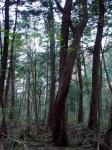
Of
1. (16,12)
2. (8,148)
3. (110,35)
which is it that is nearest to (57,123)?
(8,148)

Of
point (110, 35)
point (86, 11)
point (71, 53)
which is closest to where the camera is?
point (86, 11)

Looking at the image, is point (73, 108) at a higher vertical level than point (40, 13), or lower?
lower

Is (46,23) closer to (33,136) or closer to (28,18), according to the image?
(28,18)

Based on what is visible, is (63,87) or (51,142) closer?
(63,87)

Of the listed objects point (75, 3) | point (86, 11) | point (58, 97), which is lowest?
point (58, 97)

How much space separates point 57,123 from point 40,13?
6.74 metres

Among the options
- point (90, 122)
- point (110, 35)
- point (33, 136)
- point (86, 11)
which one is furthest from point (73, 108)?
point (86, 11)

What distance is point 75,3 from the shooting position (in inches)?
502

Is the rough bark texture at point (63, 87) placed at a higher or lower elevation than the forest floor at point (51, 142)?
higher

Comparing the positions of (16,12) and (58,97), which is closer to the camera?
(58,97)

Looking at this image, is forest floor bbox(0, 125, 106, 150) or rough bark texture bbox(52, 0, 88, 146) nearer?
forest floor bbox(0, 125, 106, 150)

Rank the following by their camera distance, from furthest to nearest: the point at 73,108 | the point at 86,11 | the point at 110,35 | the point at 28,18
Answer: the point at 73,108, the point at 110,35, the point at 28,18, the point at 86,11

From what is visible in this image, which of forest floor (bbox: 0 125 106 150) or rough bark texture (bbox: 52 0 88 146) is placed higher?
rough bark texture (bbox: 52 0 88 146)

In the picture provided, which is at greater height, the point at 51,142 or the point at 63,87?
the point at 63,87
